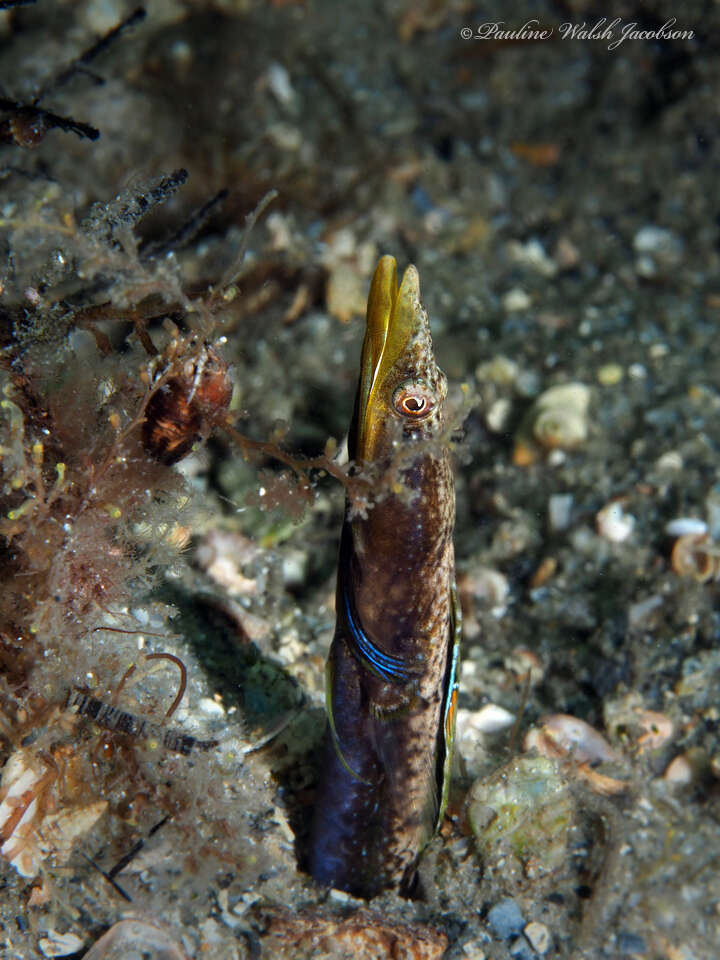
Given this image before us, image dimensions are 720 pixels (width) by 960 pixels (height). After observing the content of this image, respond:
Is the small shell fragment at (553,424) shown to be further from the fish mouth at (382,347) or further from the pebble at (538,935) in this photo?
the pebble at (538,935)

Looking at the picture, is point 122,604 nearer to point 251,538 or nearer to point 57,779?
point 57,779

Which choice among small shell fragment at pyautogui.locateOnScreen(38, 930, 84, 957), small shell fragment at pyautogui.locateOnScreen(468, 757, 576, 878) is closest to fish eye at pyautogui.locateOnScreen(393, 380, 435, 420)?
small shell fragment at pyautogui.locateOnScreen(468, 757, 576, 878)

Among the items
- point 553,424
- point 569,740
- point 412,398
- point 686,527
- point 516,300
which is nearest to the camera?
point 412,398

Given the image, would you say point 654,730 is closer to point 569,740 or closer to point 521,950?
point 569,740

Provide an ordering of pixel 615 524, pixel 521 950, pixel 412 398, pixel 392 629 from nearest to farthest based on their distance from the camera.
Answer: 1. pixel 412 398
2. pixel 392 629
3. pixel 521 950
4. pixel 615 524

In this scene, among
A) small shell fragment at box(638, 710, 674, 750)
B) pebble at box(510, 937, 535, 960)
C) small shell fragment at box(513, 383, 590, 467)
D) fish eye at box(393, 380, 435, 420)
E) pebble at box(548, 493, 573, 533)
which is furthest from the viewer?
small shell fragment at box(513, 383, 590, 467)

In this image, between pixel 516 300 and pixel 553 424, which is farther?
pixel 516 300

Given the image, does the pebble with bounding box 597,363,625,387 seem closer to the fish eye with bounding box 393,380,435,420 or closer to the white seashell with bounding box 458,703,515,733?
the white seashell with bounding box 458,703,515,733

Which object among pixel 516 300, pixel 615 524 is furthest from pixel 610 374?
pixel 615 524

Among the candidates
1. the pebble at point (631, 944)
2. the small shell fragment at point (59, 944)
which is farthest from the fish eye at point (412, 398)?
the pebble at point (631, 944)
